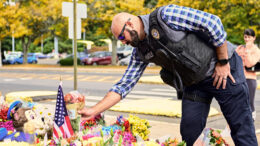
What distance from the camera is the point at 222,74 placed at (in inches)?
119

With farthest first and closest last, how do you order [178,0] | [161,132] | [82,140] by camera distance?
[178,0] < [161,132] < [82,140]

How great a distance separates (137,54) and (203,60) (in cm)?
60

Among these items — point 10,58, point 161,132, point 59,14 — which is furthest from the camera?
point 10,58

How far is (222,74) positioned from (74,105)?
46.8 inches

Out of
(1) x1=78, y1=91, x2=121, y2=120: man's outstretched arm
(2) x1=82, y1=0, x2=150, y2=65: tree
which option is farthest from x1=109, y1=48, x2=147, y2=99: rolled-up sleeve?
(2) x1=82, y1=0, x2=150, y2=65: tree

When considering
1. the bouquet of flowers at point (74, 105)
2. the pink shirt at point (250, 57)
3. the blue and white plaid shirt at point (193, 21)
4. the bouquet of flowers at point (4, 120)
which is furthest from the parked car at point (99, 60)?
the blue and white plaid shirt at point (193, 21)

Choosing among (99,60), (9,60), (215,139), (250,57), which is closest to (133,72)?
(215,139)

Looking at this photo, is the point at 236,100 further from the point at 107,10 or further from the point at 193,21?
the point at 107,10

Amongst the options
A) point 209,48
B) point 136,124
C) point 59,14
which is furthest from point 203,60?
point 59,14

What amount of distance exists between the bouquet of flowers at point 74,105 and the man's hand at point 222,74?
3.61 feet

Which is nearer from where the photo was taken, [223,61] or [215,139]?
[223,61]

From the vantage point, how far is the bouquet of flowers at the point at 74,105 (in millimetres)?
3375

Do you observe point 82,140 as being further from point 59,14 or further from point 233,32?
point 59,14

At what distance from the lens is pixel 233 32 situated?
25.4m
